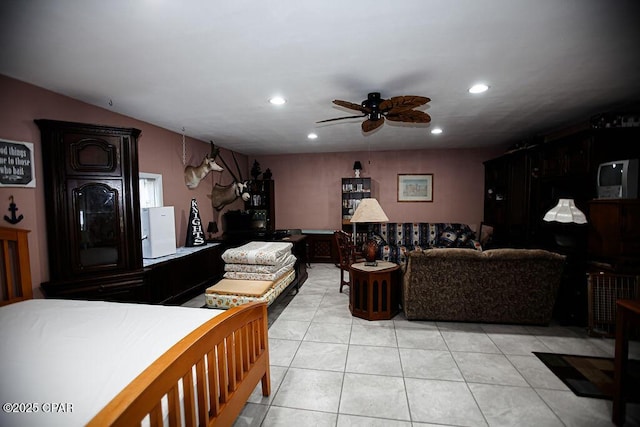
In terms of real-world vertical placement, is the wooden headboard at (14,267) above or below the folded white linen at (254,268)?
above

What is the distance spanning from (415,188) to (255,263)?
450 centimetres

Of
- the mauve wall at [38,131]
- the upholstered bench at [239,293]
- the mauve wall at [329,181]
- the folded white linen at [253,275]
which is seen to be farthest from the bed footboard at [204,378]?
the mauve wall at [329,181]

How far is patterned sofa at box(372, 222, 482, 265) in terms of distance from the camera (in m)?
5.47

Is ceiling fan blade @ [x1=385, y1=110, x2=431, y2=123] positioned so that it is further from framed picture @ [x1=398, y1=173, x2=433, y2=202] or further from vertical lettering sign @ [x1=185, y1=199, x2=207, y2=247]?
framed picture @ [x1=398, y1=173, x2=433, y2=202]

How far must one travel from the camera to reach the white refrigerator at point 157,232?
3.60m

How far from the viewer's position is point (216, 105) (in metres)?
3.20

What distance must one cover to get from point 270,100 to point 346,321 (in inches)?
107

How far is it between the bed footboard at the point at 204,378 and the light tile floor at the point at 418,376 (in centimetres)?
41

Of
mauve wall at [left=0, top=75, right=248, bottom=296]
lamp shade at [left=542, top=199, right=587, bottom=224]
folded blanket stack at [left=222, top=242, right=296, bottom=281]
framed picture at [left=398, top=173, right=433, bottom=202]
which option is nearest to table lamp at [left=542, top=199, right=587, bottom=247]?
lamp shade at [left=542, top=199, right=587, bottom=224]

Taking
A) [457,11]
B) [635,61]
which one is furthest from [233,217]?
[635,61]

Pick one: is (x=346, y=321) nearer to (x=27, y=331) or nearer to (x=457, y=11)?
(x=27, y=331)

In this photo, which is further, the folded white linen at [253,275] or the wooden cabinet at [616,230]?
the folded white linen at [253,275]

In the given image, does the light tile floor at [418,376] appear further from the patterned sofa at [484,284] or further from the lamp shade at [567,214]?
the lamp shade at [567,214]

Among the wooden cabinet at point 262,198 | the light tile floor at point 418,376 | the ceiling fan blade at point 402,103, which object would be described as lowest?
the light tile floor at point 418,376
